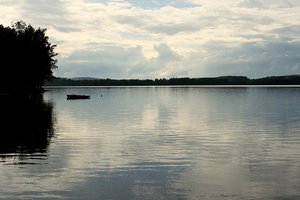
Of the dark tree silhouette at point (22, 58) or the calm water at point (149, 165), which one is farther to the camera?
the dark tree silhouette at point (22, 58)

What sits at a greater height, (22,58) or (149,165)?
(22,58)

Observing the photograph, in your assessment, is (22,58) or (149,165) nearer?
(149,165)

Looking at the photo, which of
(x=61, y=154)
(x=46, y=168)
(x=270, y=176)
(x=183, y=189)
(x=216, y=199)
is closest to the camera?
(x=216, y=199)

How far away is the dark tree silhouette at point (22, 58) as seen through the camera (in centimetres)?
11929

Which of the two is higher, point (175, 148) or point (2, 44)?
point (2, 44)

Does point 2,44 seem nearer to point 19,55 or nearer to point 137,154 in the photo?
point 19,55

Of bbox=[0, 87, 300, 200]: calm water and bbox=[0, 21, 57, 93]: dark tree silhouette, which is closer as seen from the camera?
bbox=[0, 87, 300, 200]: calm water

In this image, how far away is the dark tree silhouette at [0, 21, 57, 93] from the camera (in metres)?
119

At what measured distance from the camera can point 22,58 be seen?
123 m

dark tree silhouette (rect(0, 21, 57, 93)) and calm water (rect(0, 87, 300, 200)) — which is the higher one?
dark tree silhouette (rect(0, 21, 57, 93))

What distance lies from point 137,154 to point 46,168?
715cm

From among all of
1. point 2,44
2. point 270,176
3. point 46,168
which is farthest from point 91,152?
point 2,44

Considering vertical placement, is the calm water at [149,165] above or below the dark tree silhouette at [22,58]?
below

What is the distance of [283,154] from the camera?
95.7 ft
